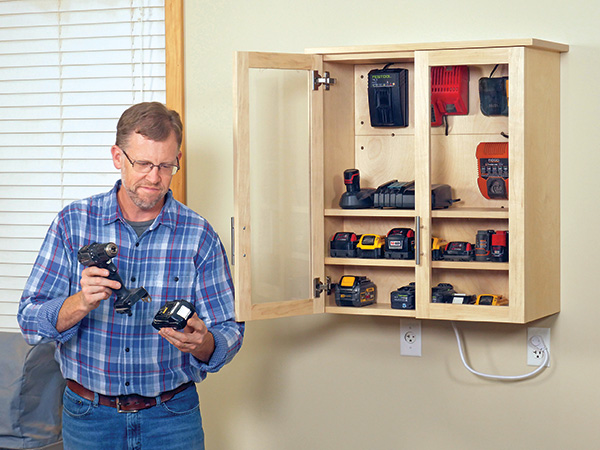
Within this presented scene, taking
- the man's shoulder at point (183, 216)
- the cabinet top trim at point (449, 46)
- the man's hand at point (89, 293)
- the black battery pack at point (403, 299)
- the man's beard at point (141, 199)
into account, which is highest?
the cabinet top trim at point (449, 46)

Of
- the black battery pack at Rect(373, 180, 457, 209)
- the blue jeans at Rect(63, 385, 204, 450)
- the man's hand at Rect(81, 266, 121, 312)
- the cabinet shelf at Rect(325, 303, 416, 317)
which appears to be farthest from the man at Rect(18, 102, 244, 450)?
the black battery pack at Rect(373, 180, 457, 209)

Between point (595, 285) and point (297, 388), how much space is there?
42.4 inches

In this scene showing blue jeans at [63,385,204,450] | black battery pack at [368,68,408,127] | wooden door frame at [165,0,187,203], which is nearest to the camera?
blue jeans at [63,385,204,450]

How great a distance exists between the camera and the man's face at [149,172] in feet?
6.23

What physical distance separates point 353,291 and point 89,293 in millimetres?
902

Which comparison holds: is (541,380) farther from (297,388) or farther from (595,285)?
(297,388)

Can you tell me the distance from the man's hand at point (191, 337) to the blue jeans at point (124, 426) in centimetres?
20

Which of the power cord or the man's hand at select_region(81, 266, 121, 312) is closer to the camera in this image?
the man's hand at select_region(81, 266, 121, 312)

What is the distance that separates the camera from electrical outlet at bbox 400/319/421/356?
2453 mm

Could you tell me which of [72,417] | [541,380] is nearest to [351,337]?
[541,380]

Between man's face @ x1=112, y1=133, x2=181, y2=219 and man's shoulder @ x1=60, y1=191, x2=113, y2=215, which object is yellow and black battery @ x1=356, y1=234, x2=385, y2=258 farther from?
man's shoulder @ x1=60, y1=191, x2=113, y2=215

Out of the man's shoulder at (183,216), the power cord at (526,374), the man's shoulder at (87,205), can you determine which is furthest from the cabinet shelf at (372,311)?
the man's shoulder at (87,205)

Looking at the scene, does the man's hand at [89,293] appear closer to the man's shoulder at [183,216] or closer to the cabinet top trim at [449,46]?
the man's shoulder at [183,216]

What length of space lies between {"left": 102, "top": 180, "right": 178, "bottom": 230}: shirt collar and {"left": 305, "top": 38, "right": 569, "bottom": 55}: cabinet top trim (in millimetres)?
682
